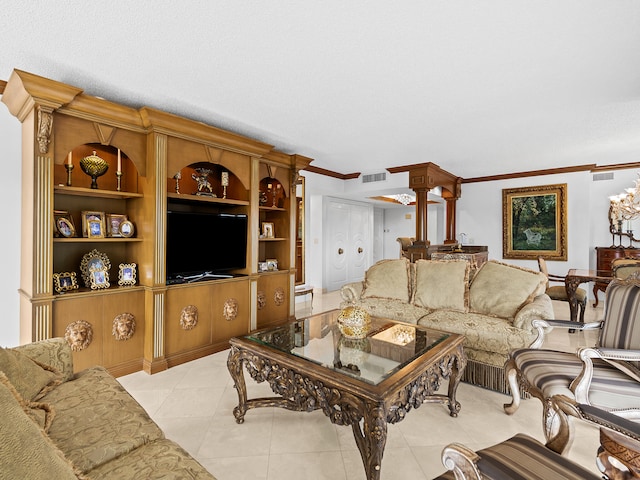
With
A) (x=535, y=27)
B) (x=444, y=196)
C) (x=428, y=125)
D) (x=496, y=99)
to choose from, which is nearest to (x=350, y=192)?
(x=444, y=196)

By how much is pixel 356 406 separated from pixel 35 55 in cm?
285

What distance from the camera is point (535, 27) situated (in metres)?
1.75

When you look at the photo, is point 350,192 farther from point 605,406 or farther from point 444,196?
point 605,406

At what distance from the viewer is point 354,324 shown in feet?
7.03

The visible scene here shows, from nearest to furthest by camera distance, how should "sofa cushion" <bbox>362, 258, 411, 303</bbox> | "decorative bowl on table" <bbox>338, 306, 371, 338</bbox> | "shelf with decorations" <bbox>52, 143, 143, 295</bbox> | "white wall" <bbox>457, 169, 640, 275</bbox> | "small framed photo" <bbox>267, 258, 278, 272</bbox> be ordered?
"decorative bowl on table" <bbox>338, 306, 371, 338</bbox>
"shelf with decorations" <bbox>52, 143, 143, 295</bbox>
"sofa cushion" <bbox>362, 258, 411, 303</bbox>
"small framed photo" <bbox>267, 258, 278, 272</bbox>
"white wall" <bbox>457, 169, 640, 275</bbox>

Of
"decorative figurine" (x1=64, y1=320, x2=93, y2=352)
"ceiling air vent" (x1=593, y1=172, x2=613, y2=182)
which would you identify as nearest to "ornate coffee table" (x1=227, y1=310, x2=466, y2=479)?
"decorative figurine" (x1=64, y1=320, x2=93, y2=352)

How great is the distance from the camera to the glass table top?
167cm

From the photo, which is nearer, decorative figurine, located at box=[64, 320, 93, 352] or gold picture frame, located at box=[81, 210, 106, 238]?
decorative figurine, located at box=[64, 320, 93, 352]

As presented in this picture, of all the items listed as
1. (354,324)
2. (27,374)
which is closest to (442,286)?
(354,324)

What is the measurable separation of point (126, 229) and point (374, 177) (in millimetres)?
4128

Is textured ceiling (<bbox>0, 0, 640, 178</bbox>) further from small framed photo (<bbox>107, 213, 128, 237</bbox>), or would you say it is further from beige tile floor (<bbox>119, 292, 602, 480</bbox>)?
beige tile floor (<bbox>119, 292, 602, 480</bbox>)

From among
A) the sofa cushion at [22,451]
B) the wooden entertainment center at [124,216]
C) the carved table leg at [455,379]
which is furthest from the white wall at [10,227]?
the carved table leg at [455,379]

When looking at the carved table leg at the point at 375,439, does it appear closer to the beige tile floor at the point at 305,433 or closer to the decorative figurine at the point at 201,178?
the beige tile floor at the point at 305,433

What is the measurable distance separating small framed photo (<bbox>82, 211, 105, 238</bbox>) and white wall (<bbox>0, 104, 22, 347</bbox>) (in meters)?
0.49
